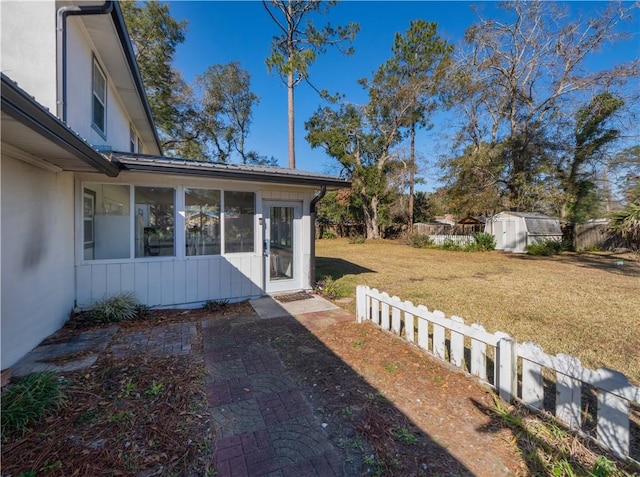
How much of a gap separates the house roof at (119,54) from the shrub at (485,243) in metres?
17.9

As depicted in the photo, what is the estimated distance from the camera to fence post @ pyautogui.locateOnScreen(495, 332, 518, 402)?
103 inches

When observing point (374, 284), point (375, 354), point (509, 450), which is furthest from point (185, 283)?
point (509, 450)

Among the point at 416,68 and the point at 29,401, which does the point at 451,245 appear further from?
the point at 29,401

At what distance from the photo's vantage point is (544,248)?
15211 mm

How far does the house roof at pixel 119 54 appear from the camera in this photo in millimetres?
4871

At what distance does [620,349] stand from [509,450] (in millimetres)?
3214

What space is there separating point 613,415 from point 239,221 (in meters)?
5.88

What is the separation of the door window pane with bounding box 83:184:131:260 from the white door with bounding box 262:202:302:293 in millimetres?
2722

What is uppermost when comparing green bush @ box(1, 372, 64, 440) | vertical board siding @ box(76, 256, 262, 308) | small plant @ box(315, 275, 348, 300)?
vertical board siding @ box(76, 256, 262, 308)

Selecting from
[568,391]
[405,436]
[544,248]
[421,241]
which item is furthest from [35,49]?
[544,248]

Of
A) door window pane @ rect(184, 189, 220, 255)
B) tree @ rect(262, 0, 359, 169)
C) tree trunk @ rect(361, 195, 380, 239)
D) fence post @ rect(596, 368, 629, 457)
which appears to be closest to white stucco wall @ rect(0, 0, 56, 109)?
door window pane @ rect(184, 189, 220, 255)

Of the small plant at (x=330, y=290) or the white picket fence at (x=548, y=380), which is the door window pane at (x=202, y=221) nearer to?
the small plant at (x=330, y=290)

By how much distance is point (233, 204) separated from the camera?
19.9 ft

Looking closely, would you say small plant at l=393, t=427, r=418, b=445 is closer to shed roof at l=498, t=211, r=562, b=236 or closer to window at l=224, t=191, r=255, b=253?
window at l=224, t=191, r=255, b=253
